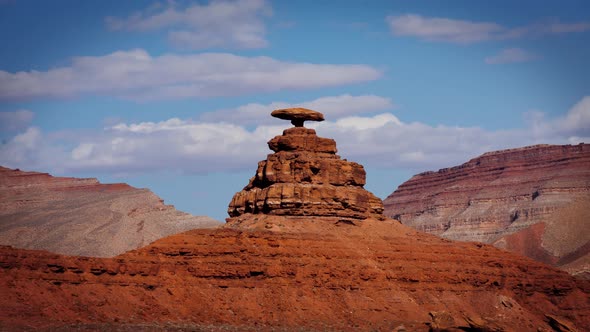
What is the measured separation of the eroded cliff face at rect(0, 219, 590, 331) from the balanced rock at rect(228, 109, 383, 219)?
1.02 m

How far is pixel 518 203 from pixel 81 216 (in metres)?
67.5

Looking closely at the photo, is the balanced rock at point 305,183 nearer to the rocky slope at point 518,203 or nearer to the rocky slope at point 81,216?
the rocky slope at point 81,216

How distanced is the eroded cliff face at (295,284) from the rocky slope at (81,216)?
4753 centimetres

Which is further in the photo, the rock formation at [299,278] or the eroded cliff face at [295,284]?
the rock formation at [299,278]

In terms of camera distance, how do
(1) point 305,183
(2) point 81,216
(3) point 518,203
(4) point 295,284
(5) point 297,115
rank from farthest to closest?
(3) point 518,203
(2) point 81,216
(5) point 297,115
(1) point 305,183
(4) point 295,284

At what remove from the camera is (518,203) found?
176125 mm

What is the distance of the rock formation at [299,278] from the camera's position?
5934 centimetres

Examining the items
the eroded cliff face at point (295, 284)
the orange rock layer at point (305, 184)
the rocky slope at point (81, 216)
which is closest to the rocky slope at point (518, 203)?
the rocky slope at point (81, 216)

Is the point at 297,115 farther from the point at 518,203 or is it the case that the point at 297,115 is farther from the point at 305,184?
the point at 518,203

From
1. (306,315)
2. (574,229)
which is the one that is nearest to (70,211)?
(574,229)

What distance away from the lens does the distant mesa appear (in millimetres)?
80312

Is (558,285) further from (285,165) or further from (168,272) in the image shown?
(168,272)

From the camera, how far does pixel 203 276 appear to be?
2603 inches

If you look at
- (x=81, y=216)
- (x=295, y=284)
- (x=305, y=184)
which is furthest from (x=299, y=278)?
(x=81, y=216)
